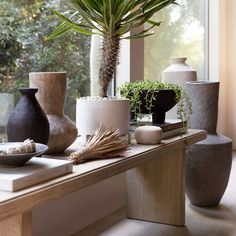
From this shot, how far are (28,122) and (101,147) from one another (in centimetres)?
29

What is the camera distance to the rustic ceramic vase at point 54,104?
4.94ft

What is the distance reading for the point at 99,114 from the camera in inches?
66.4

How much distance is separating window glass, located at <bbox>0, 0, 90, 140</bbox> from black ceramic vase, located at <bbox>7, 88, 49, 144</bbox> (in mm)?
589

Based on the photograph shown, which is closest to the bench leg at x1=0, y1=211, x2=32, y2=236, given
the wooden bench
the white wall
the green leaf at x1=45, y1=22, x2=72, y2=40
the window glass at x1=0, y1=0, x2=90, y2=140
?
the wooden bench

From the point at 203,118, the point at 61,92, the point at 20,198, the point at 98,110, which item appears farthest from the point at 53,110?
the point at 203,118

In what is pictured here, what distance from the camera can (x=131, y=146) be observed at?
171cm

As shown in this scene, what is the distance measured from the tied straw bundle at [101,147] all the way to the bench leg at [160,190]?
688mm

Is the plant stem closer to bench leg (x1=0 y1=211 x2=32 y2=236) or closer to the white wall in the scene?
bench leg (x1=0 y1=211 x2=32 y2=236)

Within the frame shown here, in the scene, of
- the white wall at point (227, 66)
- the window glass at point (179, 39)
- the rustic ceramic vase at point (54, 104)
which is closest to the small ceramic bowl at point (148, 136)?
the rustic ceramic vase at point (54, 104)

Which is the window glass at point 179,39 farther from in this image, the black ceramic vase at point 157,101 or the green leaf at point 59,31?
the green leaf at point 59,31

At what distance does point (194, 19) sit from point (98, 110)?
3.25 metres

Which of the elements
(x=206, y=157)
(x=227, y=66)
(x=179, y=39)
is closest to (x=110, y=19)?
(x=206, y=157)

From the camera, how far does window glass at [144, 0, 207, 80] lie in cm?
362

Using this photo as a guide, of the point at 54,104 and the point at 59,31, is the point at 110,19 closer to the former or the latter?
the point at 59,31
